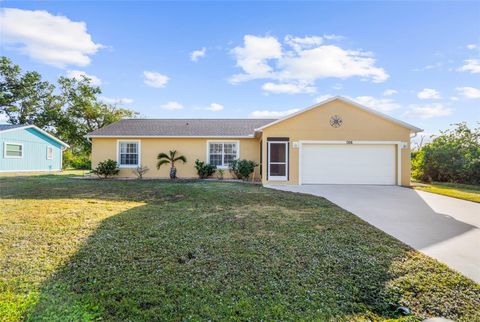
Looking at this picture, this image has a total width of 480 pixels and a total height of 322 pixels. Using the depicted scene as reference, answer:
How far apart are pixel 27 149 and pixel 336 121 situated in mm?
23335

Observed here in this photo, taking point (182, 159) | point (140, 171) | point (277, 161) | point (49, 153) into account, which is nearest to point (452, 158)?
point (277, 161)

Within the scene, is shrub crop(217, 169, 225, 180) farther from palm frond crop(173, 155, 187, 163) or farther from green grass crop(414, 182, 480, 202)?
green grass crop(414, 182, 480, 202)

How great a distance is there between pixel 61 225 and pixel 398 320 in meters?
6.07

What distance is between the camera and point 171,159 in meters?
15.1

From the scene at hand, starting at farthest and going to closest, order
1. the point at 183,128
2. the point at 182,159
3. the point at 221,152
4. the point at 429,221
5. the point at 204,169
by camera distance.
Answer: the point at 183,128 → the point at 221,152 → the point at 182,159 → the point at 204,169 → the point at 429,221

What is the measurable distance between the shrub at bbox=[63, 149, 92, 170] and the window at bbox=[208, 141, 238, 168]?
54.2 ft

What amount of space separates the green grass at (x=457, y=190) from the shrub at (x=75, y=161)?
27.5m

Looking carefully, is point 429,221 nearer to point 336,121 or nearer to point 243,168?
point 336,121

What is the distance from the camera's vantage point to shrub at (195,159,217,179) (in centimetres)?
1475

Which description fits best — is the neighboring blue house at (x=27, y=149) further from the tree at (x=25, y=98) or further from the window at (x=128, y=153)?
the window at (x=128, y=153)

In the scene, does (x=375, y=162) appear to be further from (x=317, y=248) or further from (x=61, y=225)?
(x=61, y=225)

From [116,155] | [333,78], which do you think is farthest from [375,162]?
[116,155]

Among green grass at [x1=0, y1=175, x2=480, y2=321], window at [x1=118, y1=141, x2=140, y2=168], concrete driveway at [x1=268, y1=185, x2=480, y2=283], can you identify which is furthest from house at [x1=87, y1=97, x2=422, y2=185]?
window at [x1=118, y1=141, x2=140, y2=168]

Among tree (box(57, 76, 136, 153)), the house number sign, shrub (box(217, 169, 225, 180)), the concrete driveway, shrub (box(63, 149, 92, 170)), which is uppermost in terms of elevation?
tree (box(57, 76, 136, 153))
